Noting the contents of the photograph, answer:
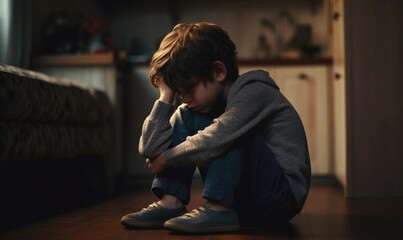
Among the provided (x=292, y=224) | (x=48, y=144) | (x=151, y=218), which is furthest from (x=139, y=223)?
(x=48, y=144)

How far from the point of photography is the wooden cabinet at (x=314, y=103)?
2.52 m

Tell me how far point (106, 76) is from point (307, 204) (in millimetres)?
1245

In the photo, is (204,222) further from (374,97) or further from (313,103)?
(313,103)

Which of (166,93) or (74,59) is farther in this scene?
(74,59)

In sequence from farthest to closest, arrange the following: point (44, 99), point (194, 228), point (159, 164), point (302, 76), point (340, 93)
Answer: point (302, 76) → point (340, 93) → point (44, 99) → point (159, 164) → point (194, 228)

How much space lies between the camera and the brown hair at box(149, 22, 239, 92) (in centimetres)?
109

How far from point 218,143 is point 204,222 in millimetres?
188

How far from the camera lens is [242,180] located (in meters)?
1.06

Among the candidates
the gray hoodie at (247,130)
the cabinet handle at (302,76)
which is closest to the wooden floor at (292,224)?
the gray hoodie at (247,130)

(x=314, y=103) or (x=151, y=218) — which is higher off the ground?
(x=314, y=103)

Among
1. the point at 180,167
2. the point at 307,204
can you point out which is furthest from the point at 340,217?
the point at 180,167

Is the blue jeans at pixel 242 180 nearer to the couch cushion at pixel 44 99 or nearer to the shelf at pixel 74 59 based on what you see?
the couch cushion at pixel 44 99

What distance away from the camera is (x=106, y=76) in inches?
88.2

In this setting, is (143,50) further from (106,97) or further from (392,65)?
(392,65)
